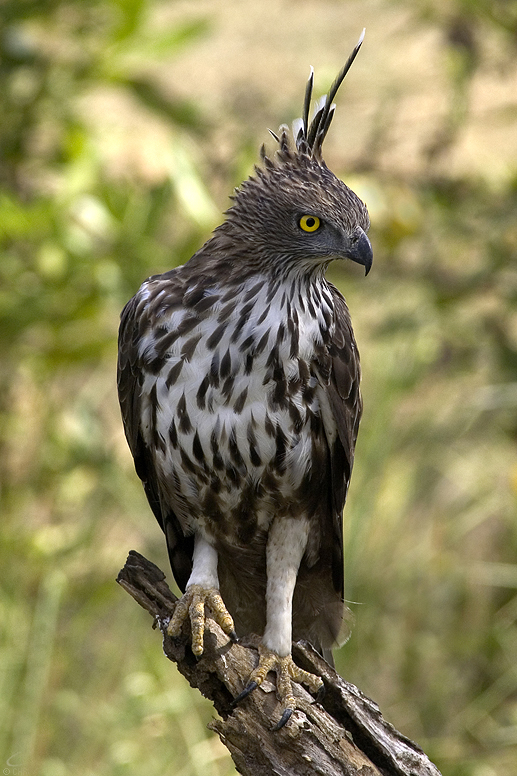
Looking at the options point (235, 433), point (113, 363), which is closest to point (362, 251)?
point (235, 433)

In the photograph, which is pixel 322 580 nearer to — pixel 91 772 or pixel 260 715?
pixel 260 715

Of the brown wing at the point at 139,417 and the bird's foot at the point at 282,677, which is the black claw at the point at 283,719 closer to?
the bird's foot at the point at 282,677

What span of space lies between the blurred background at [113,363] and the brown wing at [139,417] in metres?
1.22

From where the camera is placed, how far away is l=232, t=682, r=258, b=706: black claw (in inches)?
136

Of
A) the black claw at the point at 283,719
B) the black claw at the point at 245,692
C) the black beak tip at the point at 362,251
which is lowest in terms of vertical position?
the black claw at the point at 283,719

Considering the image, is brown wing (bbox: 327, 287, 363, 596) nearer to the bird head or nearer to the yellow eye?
the bird head

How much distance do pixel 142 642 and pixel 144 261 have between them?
103 inches

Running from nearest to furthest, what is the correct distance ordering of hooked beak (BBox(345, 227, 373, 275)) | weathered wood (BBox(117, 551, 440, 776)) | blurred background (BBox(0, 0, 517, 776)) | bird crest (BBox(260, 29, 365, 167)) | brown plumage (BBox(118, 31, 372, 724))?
1. weathered wood (BBox(117, 551, 440, 776))
2. hooked beak (BBox(345, 227, 373, 275))
3. brown plumage (BBox(118, 31, 372, 724))
4. bird crest (BBox(260, 29, 365, 167))
5. blurred background (BBox(0, 0, 517, 776))

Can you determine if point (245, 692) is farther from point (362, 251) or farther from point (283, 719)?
point (362, 251)

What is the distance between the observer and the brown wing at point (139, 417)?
3.75 m

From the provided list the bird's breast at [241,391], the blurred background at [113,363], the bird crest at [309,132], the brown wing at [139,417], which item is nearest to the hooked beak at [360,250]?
the bird's breast at [241,391]

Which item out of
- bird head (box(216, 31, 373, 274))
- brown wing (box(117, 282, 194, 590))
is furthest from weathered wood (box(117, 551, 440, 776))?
bird head (box(216, 31, 373, 274))

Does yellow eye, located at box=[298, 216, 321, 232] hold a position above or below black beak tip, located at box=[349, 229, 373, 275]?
above

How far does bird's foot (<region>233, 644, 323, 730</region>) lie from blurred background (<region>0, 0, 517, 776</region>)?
1.50 metres
